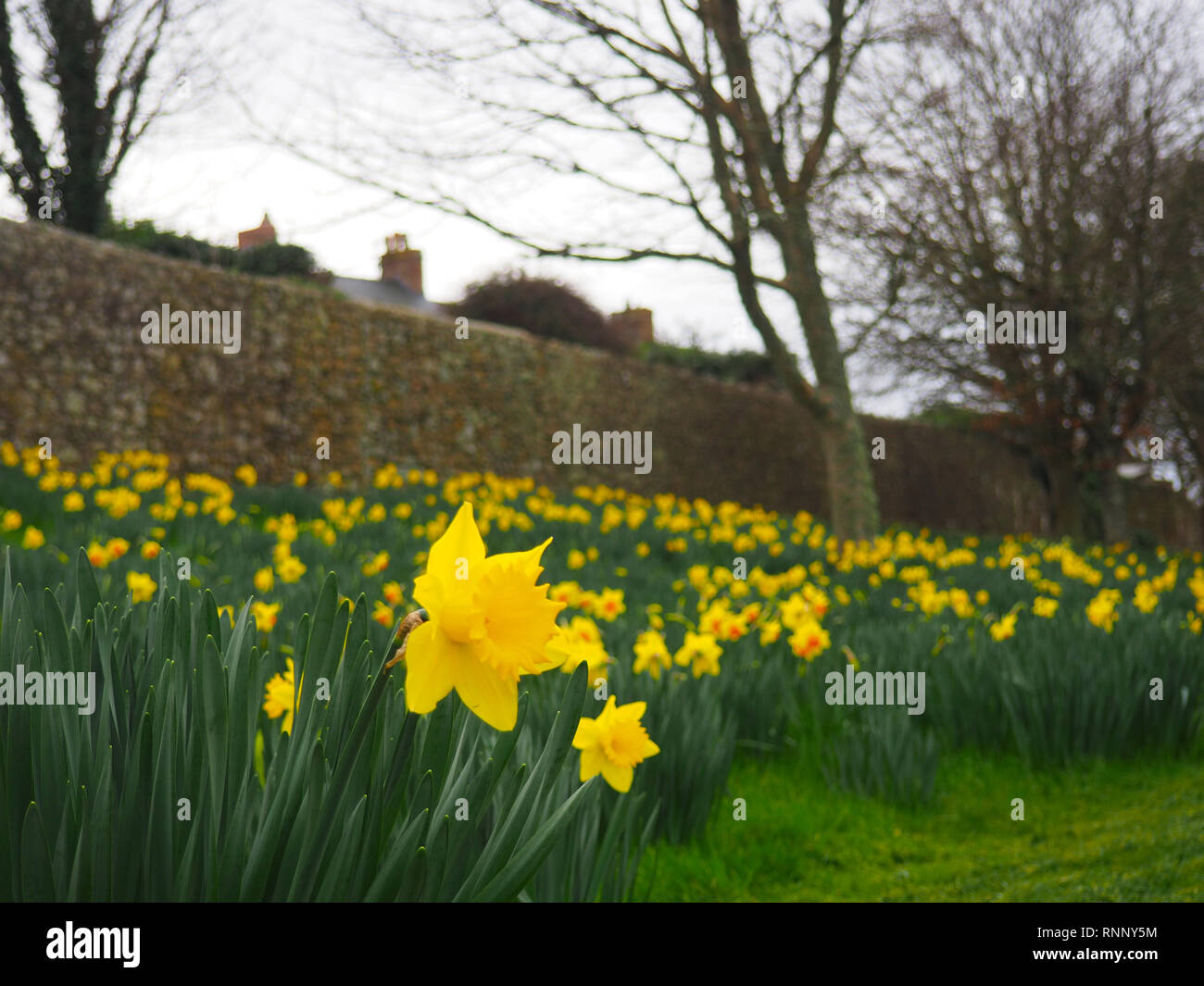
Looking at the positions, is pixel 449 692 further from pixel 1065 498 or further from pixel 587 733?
pixel 1065 498

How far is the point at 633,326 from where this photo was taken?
69.4 feet

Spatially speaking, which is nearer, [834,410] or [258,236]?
[834,410]

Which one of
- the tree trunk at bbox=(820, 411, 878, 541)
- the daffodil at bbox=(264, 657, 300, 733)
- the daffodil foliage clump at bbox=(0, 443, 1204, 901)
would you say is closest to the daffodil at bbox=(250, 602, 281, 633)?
the daffodil foliage clump at bbox=(0, 443, 1204, 901)

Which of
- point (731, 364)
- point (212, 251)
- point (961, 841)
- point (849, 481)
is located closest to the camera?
point (961, 841)

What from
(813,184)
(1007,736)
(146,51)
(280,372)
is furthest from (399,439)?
(1007,736)

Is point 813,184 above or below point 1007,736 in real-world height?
above

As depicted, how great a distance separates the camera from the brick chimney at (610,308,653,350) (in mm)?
17309

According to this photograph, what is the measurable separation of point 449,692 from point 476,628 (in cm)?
13

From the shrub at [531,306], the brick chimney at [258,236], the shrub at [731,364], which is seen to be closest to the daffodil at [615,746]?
the brick chimney at [258,236]

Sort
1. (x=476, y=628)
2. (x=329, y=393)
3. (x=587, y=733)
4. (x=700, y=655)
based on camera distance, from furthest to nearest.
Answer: (x=329, y=393), (x=700, y=655), (x=587, y=733), (x=476, y=628)

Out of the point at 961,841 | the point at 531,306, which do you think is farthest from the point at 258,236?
the point at 961,841

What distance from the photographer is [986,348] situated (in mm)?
11133
